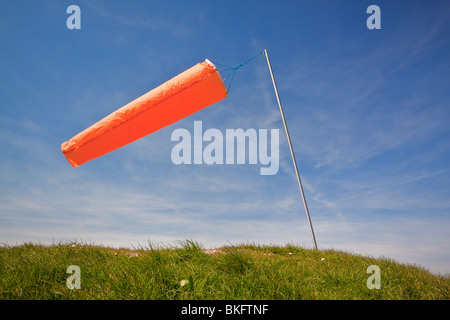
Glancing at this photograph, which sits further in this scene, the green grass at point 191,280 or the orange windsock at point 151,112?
the orange windsock at point 151,112

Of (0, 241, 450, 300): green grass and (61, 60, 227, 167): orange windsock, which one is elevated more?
(61, 60, 227, 167): orange windsock

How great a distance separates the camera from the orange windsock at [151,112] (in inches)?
275

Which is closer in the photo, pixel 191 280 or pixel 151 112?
pixel 191 280

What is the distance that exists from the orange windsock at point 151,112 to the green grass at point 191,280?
2.87 m

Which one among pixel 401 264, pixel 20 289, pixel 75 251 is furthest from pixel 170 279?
pixel 401 264

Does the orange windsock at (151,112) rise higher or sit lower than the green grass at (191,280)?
higher

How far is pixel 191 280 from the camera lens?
3.67 m

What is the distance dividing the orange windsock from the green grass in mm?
2871

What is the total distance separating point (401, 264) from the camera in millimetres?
6504

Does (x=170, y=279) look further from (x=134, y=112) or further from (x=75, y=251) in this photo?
(x=134, y=112)

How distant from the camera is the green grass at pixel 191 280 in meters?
3.58

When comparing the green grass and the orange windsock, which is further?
the orange windsock

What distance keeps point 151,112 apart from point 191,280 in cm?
470

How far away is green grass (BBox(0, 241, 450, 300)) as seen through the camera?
358 cm
